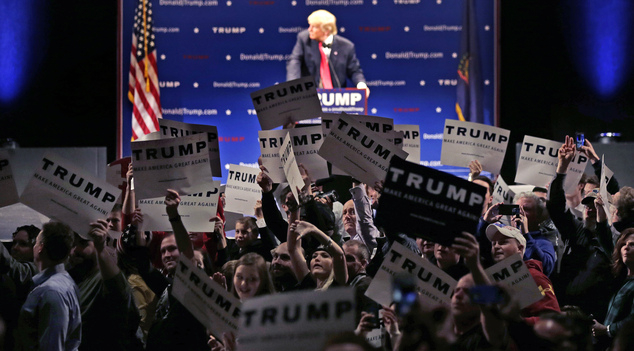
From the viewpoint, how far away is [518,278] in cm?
411

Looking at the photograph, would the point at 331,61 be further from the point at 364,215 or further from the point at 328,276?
the point at 328,276

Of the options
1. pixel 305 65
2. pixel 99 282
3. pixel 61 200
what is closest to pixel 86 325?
pixel 99 282

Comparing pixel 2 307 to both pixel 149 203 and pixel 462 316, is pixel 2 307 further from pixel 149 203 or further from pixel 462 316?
pixel 462 316

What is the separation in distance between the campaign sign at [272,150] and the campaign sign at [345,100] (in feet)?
9.95

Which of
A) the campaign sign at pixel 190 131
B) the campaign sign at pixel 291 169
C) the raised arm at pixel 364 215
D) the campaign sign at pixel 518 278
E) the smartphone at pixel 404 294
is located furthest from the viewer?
the raised arm at pixel 364 215

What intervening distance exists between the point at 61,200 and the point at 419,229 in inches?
86.1

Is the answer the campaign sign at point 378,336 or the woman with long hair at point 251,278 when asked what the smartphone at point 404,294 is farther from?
the woman with long hair at point 251,278

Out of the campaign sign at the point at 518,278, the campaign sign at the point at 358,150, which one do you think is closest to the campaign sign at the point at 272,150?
the campaign sign at the point at 358,150

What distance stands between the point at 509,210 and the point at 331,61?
189 inches

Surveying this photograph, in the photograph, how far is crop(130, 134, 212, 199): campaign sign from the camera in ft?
16.0

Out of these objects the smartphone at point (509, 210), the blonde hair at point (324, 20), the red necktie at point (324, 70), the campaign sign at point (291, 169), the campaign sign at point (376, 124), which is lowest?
the smartphone at point (509, 210)

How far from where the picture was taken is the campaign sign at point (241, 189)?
6.78m

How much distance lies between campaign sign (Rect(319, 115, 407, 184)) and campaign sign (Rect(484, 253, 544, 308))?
39.7 inches

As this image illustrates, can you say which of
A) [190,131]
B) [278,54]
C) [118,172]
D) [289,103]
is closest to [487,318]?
[190,131]
